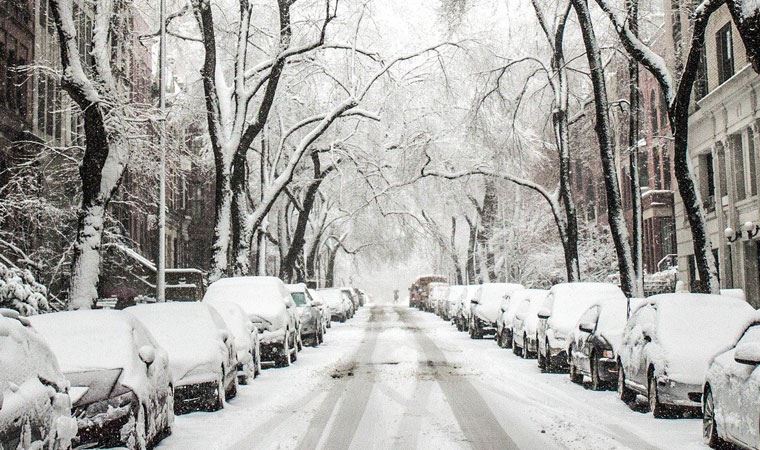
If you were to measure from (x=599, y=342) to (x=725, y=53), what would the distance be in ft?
71.0

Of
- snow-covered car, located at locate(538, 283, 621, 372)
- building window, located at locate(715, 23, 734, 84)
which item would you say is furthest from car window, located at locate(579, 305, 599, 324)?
building window, located at locate(715, 23, 734, 84)

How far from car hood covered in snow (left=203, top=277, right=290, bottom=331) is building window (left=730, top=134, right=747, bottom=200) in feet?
57.3

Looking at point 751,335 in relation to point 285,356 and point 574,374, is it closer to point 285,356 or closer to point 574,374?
point 574,374

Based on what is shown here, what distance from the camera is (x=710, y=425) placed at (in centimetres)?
1070

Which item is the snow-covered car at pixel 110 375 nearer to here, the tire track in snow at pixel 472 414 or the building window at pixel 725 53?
the tire track in snow at pixel 472 414

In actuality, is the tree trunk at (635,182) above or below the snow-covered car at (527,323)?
above

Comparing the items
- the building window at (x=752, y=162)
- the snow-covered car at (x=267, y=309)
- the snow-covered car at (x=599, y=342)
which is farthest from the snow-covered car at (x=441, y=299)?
the snow-covered car at (x=599, y=342)

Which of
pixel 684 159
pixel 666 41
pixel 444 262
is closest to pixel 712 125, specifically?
Result: pixel 666 41

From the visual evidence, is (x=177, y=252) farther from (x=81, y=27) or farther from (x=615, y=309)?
(x=615, y=309)

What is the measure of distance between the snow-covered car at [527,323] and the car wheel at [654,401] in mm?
9189

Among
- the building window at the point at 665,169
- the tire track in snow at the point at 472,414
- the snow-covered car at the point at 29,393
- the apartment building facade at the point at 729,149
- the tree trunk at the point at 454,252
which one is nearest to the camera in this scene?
the snow-covered car at the point at 29,393

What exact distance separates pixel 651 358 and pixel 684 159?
25.1ft

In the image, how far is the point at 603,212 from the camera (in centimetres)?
6125

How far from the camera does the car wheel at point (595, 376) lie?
54.5 ft
